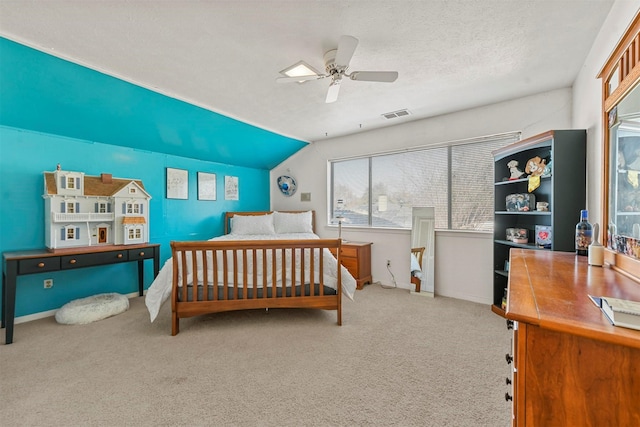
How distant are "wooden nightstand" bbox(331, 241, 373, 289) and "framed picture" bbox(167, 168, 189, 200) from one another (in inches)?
99.5

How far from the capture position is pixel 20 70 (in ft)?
7.29

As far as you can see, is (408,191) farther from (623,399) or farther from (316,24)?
(623,399)

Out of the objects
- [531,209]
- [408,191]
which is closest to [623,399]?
[531,209]

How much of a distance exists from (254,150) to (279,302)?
2892mm

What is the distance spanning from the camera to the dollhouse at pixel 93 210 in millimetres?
2904

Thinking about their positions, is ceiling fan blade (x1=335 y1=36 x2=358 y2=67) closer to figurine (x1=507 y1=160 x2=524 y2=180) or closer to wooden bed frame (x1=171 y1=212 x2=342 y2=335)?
wooden bed frame (x1=171 y1=212 x2=342 y2=335)

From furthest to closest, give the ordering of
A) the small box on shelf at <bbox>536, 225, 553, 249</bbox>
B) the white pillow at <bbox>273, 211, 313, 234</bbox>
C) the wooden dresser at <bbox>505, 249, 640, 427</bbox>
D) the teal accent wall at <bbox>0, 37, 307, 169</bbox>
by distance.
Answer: the white pillow at <bbox>273, 211, 313, 234</bbox>, the small box on shelf at <bbox>536, 225, 553, 249</bbox>, the teal accent wall at <bbox>0, 37, 307, 169</bbox>, the wooden dresser at <bbox>505, 249, 640, 427</bbox>

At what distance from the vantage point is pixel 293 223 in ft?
15.8

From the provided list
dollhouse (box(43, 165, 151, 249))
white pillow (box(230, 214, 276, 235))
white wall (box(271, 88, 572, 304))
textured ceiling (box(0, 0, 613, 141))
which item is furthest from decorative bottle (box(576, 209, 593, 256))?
dollhouse (box(43, 165, 151, 249))

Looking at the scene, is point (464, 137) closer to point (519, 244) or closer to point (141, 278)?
point (519, 244)

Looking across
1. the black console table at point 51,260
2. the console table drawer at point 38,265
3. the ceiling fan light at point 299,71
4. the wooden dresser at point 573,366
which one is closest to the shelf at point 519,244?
the wooden dresser at point 573,366

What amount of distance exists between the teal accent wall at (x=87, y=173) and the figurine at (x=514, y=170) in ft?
14.3

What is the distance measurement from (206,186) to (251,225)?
1008 millimetres

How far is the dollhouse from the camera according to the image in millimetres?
2904
